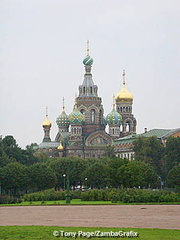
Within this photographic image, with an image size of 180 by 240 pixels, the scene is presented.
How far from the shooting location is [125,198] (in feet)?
246

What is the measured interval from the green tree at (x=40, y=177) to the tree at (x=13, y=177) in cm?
192

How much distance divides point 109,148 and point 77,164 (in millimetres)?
51723

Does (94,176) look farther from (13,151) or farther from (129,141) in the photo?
(129,141)

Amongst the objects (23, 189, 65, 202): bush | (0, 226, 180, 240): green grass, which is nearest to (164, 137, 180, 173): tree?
(23, 189, 65, 202): bush

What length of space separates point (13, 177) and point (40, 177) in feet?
21.3

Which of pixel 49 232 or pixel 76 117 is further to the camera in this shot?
pixel 76 117

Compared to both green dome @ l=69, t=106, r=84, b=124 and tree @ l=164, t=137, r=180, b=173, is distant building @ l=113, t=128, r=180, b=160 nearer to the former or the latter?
green dome @ l=69, t=106, r=84, b=124

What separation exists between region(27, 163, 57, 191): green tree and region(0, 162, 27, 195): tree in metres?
1.92

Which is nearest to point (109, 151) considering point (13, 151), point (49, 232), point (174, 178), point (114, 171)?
point (13, 151)

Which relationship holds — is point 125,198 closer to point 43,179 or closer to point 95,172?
point 43,179

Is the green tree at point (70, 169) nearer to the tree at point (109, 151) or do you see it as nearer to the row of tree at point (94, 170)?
the row of tree at point (94, 170)

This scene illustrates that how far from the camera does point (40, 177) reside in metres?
113

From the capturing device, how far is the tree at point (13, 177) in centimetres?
10762

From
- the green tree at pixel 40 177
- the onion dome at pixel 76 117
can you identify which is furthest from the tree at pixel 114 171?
the onion dome at pixel 76 117
